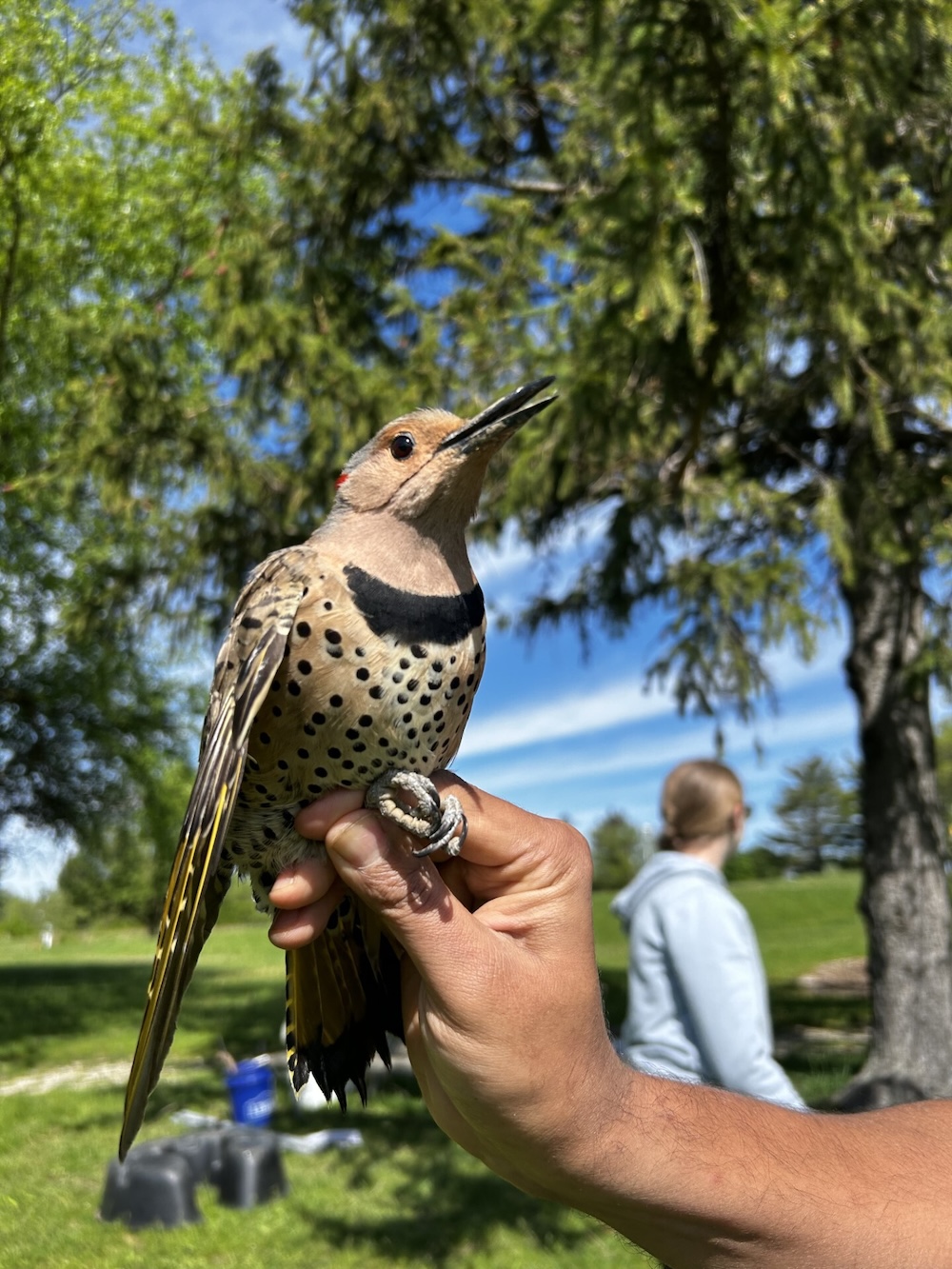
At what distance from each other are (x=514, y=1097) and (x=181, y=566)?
736 centimetres

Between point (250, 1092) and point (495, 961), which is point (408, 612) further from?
point (250, 1092)

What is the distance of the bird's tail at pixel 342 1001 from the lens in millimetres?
2119

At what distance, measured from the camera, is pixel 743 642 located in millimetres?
7066

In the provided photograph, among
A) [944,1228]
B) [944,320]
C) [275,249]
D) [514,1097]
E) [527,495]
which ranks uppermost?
[275,249]

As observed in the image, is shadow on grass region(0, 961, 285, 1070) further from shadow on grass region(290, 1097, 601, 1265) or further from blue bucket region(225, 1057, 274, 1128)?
shadow on grass region(290, 1097, 601, 1265)

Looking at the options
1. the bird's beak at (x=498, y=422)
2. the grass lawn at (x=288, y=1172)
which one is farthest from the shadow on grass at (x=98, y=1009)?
the bird's beak at (x=498, y=422)

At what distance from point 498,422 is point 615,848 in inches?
2001

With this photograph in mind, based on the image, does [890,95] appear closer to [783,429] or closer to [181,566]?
[783,429]

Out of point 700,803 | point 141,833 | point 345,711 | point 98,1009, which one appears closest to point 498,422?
point 345,711

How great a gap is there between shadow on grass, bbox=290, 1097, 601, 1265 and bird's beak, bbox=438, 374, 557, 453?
5454 mm

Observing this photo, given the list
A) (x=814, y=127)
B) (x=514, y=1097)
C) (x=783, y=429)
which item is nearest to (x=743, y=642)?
(x=783, y=429)

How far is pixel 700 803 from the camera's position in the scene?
441 centimetres

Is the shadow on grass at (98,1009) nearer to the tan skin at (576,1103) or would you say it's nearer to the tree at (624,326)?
the tree at (624,326)

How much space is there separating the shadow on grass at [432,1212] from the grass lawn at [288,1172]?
1cm
